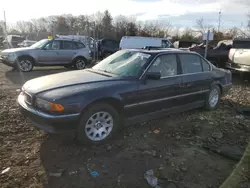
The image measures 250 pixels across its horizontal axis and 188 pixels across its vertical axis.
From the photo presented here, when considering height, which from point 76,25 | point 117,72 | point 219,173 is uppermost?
point 76,25

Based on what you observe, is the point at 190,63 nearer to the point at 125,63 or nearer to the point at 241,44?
the point at 125,63

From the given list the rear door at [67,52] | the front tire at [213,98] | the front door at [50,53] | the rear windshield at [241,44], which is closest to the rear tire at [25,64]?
the front door at [50,53]

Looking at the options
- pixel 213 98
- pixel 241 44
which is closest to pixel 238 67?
pixel 241 44

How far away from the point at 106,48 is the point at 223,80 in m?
14.0

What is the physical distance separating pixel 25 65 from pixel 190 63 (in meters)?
8.67

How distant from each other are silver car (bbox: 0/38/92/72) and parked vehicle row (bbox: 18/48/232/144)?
7416 mm

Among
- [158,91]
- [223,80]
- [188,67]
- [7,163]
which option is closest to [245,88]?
[223,80]

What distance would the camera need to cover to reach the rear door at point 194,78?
17.0ft

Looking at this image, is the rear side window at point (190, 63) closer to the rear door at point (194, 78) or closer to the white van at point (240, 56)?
the rear door at point (194, 78)

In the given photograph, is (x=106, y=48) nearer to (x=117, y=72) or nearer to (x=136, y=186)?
(x=117, y=72)

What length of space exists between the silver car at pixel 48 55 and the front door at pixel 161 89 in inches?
332

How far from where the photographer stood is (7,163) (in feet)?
11.2

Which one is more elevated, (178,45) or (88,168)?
(178,45)

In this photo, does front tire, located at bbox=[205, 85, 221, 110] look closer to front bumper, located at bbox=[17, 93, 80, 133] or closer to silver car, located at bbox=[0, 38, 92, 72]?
front bumper, located at bbox=[17, 93, 80, 133]
